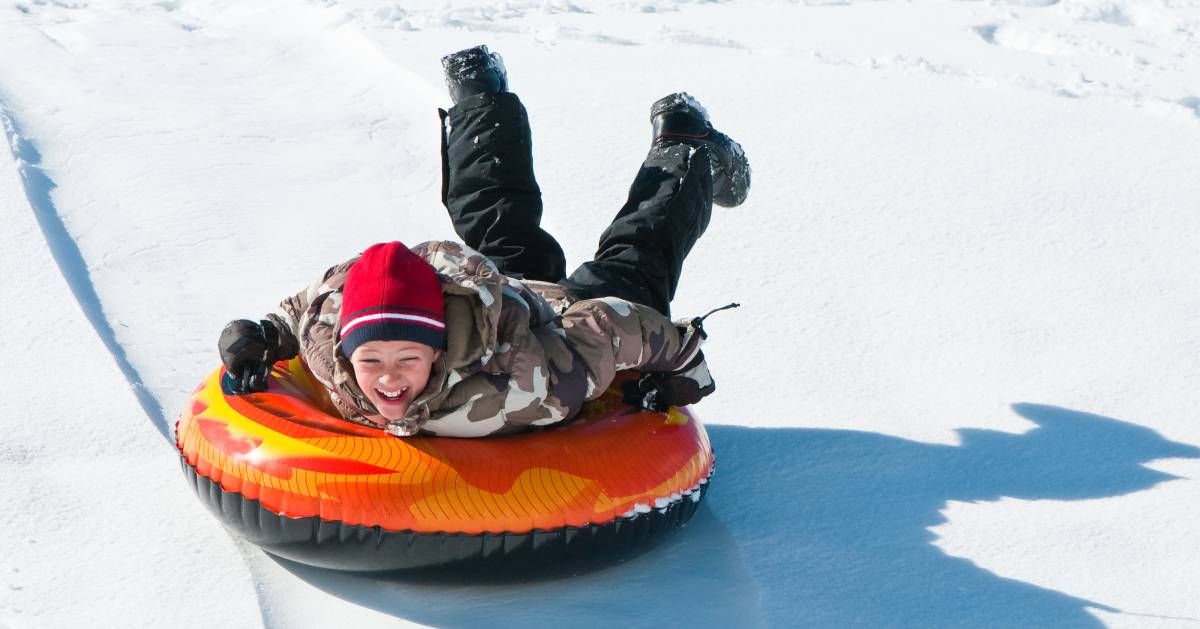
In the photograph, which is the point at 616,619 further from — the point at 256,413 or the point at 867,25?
the point at 867,25

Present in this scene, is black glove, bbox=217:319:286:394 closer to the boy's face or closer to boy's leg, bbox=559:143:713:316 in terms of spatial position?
the boy's face

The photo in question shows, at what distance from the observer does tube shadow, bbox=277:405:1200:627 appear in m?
2.46

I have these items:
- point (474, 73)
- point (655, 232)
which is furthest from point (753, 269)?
point (474, 73)

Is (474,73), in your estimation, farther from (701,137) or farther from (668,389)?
(668,389)

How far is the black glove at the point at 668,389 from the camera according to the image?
280 cm

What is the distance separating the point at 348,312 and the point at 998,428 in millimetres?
1736

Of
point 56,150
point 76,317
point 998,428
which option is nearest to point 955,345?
point 998,428

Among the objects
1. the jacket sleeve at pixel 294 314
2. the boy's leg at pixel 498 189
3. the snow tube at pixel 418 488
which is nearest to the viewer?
the snow tube at pixel 418 488

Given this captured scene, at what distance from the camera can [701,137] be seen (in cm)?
360

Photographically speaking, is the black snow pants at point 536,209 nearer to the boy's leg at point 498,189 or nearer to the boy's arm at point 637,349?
the boy's leg at point 498,189

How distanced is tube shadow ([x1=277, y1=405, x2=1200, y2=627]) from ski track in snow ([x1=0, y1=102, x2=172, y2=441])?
92cm

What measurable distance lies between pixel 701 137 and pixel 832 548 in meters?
1.34

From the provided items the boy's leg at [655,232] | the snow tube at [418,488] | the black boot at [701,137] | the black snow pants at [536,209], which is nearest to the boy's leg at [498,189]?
the black snow pants at [536,209]

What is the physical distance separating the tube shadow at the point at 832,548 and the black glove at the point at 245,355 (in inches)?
14.8
